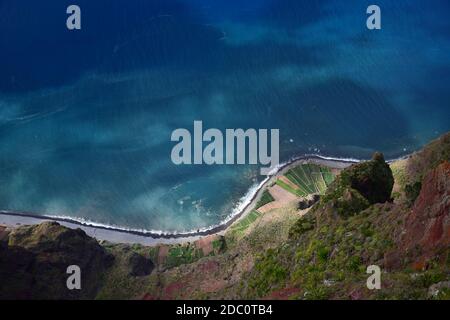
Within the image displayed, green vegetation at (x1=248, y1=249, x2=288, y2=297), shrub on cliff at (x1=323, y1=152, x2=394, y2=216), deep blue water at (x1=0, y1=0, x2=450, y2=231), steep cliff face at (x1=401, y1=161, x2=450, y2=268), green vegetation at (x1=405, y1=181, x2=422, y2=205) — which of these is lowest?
green vegetation at (x1=248, y1=249, x2=288, y2=297)

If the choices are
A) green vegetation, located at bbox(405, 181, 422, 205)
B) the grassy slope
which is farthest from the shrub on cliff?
green vegetation, located at bbox(405, 181, 422, 205)

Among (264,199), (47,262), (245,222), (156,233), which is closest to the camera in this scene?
(47,262)

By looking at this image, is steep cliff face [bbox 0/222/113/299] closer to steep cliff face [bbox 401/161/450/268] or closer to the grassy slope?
the grassy slope

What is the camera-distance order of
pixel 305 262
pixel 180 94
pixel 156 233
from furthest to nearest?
pixel 180 94 → pixel 156 233 → pixel 305 262

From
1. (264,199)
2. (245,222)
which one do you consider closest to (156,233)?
(245,222)

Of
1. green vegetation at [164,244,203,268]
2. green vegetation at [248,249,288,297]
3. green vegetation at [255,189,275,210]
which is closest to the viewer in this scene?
green vegetation at [248,249,288,297]

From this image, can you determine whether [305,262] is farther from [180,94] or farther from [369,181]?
[180,94]
